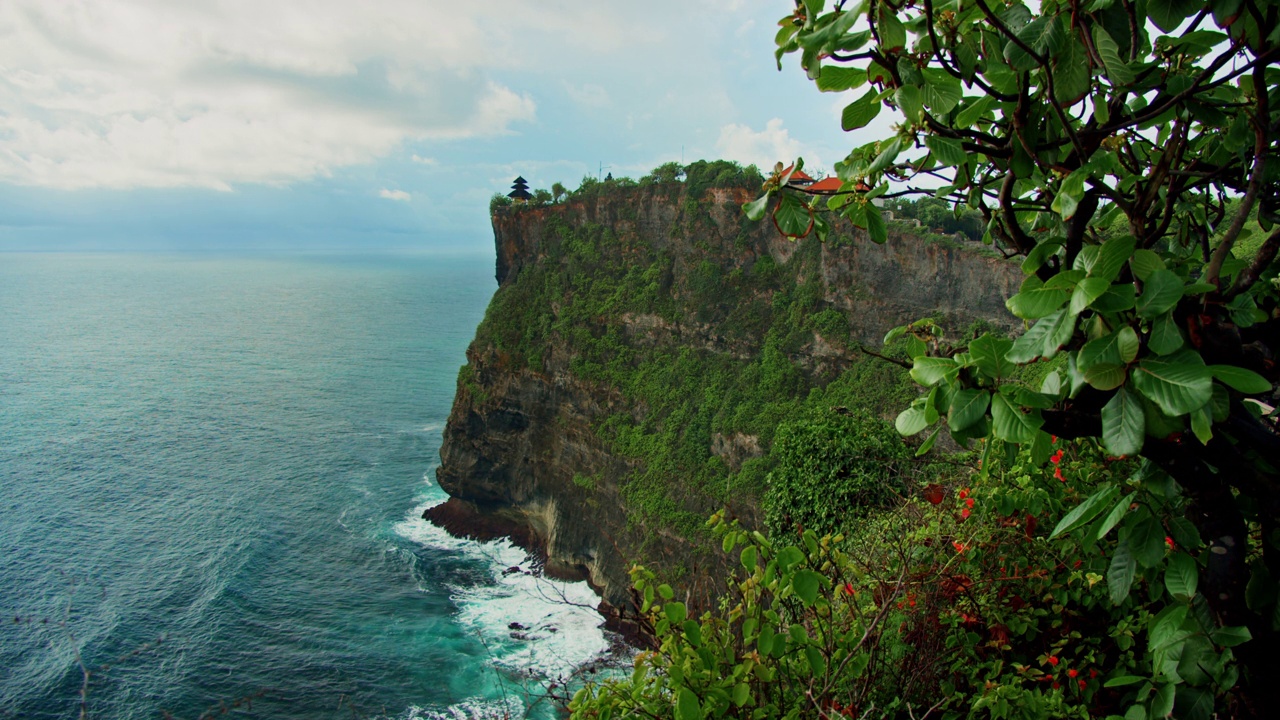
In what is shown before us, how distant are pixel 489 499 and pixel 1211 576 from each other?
42369 mm

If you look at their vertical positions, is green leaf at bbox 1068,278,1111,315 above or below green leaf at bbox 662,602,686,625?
above

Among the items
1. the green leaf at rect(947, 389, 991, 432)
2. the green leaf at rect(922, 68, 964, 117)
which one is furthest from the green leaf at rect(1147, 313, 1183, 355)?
the green leaf at rect(922, 68, 964, 117)

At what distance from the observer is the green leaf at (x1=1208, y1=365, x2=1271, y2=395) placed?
216cm

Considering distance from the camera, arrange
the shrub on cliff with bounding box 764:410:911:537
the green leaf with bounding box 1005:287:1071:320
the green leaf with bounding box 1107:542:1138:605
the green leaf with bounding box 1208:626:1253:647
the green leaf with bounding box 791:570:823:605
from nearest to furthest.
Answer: the green leaf with bounding box 1005:287:1071:320, the green leaf with bounding box 1208:626:1253:647, the green leaf with bounding box 1107:542:1138:605, the green leaf with bounding box 791:570:823:605, the shrub on cliff with bounding box 764:410:911:537

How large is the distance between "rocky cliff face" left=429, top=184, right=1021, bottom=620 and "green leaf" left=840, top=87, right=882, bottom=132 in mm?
24792

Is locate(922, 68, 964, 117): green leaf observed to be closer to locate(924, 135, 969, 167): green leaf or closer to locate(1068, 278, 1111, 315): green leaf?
locate(924, 135, 969, 167): green leaf

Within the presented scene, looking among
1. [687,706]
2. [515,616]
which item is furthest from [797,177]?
[515,616]

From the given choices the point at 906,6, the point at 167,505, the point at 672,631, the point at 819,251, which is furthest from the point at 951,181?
the point at 167,505

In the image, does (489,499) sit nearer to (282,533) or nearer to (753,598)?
(282,533)

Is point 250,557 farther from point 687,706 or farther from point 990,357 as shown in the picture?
point 990,357

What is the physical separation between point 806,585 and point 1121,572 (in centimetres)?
137

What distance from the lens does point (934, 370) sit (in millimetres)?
2598

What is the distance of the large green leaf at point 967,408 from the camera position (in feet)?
8.46

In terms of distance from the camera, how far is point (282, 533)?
3844 cm
